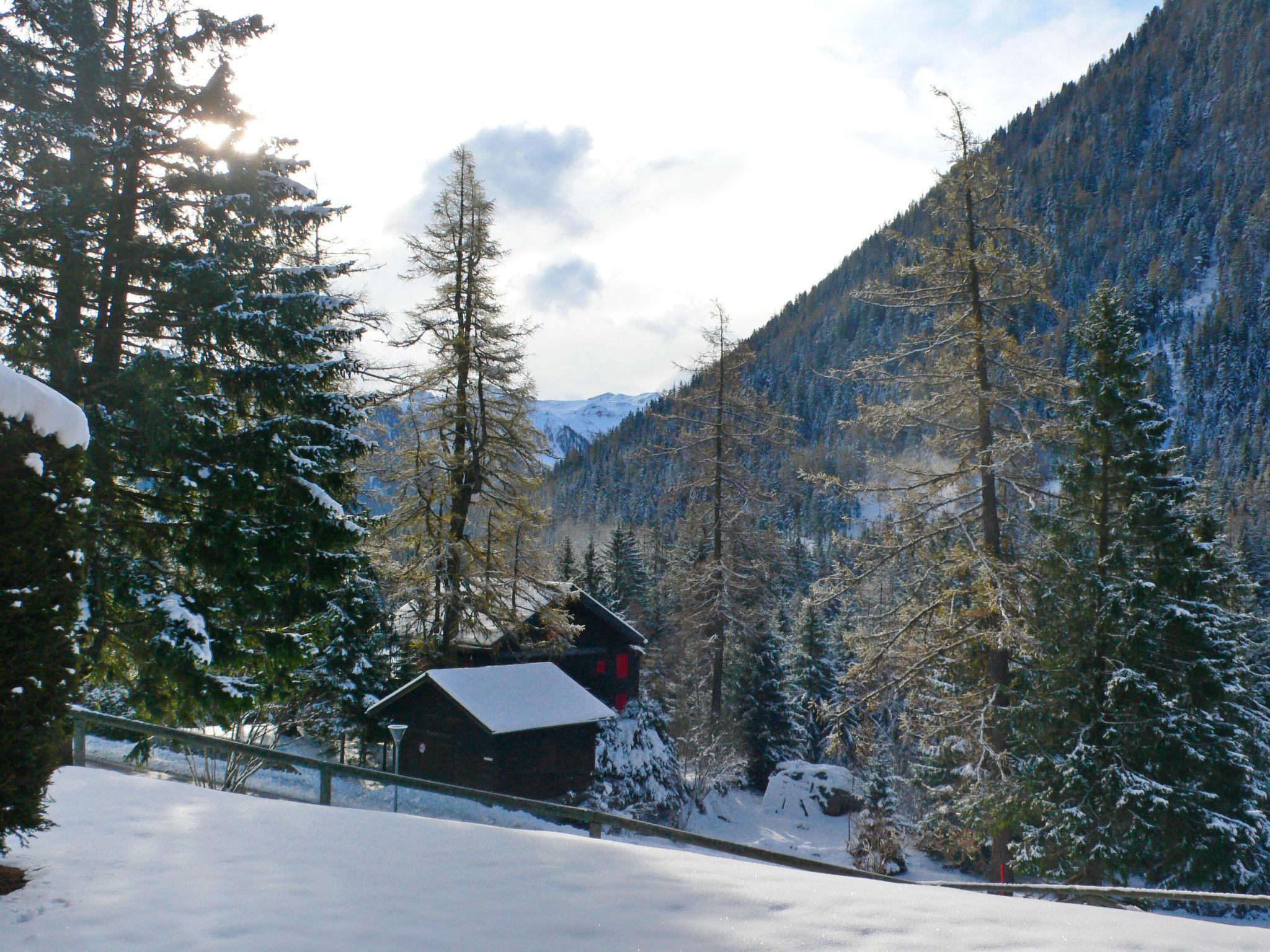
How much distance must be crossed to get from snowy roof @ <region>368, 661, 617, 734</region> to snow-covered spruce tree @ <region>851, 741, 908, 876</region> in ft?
34.6

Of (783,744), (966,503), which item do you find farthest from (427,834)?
(783,744)

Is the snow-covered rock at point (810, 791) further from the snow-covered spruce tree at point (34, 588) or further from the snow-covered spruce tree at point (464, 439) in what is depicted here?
the snow-covered spruce tree at point (34, 588)

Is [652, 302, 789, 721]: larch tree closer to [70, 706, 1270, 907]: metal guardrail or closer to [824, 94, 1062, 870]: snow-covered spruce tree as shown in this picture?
[824, 94, 1062, 870]: snow-covered spruce tree

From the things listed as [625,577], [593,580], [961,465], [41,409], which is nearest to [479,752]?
[961,465]

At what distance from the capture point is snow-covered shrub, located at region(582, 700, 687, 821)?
24.0 m

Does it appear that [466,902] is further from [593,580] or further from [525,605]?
[593,580]

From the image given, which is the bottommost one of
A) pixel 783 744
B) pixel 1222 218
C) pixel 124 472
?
pixel 783 744

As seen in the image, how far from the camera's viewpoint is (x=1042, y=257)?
1399 centimetres

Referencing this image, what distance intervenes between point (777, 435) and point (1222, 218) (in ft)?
734

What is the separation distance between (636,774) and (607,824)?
65.6 ft

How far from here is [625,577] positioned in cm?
4834

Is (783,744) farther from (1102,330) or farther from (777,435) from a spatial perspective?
(1102,330)

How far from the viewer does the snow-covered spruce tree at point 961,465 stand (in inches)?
522

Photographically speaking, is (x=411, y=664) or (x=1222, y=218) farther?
(x=1222, y=218)
